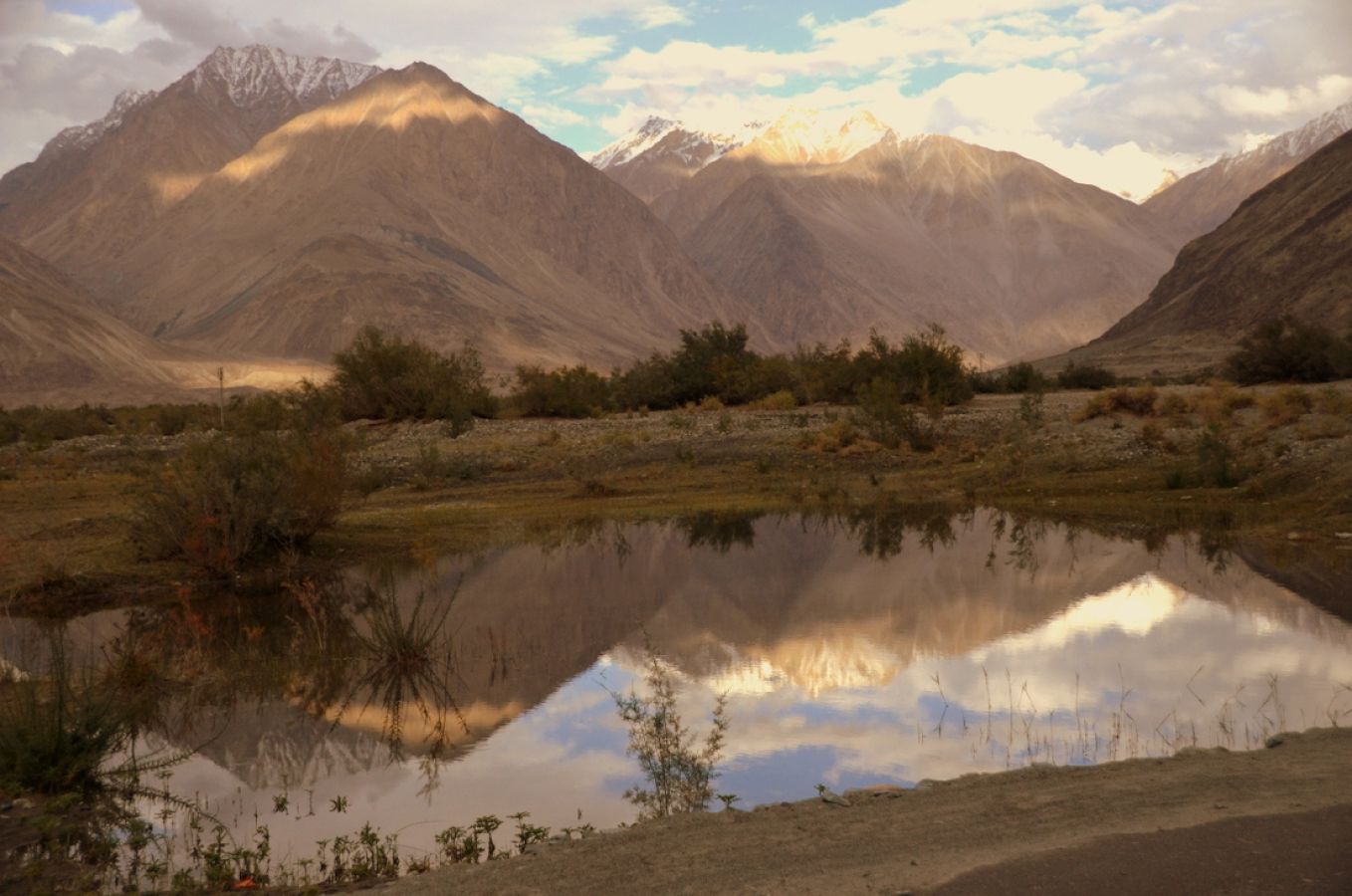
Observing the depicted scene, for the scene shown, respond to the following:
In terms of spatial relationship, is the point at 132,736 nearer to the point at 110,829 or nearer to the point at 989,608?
the point at 110,829

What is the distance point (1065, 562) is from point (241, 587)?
36.0ft

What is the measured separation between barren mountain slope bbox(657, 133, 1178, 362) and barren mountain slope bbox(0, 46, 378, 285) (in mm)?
61488

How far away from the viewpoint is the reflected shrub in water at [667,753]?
8.49 m

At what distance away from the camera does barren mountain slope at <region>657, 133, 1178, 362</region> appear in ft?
508

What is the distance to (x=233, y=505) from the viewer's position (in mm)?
18234

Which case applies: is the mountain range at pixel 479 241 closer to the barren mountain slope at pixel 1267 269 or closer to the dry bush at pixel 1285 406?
the barren mountain slope at pixel 1267 269

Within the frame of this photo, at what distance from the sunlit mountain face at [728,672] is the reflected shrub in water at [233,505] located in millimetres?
1442

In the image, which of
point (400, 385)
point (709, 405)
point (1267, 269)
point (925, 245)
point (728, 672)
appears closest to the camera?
point (728, 672)

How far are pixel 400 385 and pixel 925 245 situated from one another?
442 feet

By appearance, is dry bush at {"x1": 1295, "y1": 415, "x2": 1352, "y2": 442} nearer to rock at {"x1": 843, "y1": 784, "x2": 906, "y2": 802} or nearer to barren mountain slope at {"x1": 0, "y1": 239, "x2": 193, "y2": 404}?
rock at {"x1": 843, "y1": 784, "x2": 906, "y2": 802}

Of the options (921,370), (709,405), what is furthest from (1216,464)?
(709,405)

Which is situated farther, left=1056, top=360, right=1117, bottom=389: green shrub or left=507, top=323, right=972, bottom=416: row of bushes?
left=1056, top=360, right=1117, bottom=389: green shrub

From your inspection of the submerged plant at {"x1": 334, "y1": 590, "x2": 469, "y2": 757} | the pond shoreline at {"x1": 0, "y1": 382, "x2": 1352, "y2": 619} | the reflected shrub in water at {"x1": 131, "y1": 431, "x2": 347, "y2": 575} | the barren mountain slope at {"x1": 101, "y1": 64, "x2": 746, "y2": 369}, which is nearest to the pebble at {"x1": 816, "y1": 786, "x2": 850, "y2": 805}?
the submerged plant at {"x1": 334, "y1": 590, "x2": 469, "y2": 757}

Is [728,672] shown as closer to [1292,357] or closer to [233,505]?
[233,505]
